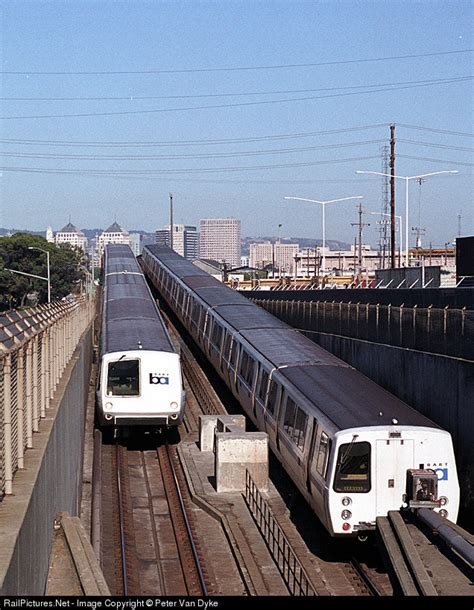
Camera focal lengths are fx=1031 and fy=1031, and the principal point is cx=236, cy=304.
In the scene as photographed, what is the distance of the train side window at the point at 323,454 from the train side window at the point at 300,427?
4.51 feet

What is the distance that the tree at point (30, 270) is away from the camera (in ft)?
229

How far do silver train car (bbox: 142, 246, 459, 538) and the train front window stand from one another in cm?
294

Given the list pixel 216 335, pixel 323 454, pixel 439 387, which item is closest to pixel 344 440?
pixel 323 454

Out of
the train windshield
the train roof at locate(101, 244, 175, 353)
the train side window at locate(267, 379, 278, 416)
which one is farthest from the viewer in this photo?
the train roof at locate(101, 244, 175, 353)

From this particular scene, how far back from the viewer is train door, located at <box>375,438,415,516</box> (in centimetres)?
1669

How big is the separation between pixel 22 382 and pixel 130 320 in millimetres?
20806

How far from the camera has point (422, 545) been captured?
14812 mm

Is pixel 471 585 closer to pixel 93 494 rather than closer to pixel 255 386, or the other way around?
pixel 93 494

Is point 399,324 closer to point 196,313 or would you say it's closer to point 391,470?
point 391,470

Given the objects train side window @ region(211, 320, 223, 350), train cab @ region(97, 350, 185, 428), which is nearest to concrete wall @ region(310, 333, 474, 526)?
train cab @ region(97, 350, 185, 428)

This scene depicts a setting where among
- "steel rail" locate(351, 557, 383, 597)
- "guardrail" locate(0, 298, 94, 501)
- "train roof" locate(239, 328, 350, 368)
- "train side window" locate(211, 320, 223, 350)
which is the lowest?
"steel rail" locate(351, 557, 383, 597)

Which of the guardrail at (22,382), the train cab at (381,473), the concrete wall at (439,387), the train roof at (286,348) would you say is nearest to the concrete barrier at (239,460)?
the train roof at (286,348)

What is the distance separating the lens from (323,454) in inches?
680

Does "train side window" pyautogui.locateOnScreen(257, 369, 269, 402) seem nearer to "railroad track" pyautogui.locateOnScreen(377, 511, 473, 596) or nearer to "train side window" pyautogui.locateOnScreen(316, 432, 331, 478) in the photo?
"train side window" pyautogui.locateOnScreen(316, 432, 331, 478)
